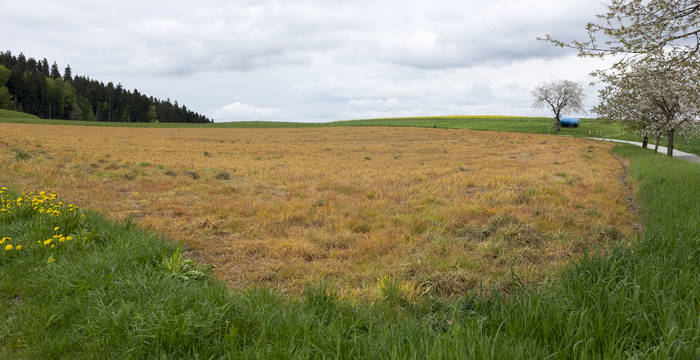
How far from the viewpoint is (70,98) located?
109188 mm

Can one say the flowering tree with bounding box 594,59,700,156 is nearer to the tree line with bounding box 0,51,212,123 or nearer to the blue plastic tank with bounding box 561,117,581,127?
the blue plastic tank with bounding box 561,117,581,127

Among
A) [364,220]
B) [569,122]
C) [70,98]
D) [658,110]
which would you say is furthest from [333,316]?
[70,98]

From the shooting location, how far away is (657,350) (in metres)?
2.52

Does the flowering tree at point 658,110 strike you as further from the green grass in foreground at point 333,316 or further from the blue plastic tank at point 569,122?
the blue plastic tank at point 569,122

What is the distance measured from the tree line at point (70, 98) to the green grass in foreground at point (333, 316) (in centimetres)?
12015

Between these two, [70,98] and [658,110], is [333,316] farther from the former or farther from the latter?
[70,98]

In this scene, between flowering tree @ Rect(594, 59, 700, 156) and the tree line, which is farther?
the tree line

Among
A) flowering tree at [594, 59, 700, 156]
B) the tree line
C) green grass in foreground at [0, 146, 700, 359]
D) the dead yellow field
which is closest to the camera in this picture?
green grass in foreground at [0, 146, 700, 359]

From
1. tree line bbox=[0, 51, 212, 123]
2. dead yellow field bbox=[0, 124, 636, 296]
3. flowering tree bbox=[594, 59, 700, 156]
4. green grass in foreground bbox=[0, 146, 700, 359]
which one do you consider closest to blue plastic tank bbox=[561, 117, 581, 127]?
flowering tree bbox=[594, 59, 700, 156]

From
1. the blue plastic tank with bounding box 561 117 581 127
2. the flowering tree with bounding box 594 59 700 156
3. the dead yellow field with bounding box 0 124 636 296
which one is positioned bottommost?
the dead yellow field with bounding box 0 124 636 296

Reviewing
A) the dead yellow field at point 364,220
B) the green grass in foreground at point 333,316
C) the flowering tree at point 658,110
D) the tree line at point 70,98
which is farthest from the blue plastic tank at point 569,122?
the tree line at point 70,98

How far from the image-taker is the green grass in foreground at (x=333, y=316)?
109 inches

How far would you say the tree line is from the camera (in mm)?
99062

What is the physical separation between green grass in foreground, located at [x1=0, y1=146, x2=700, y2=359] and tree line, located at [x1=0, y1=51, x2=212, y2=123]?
394 feet
